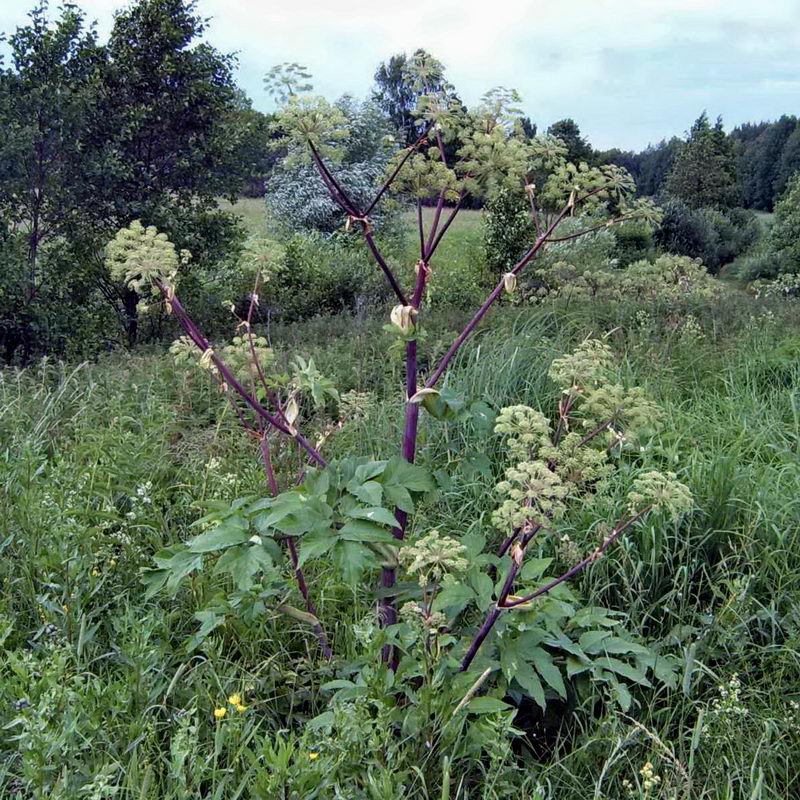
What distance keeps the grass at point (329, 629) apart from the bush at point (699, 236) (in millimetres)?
15074

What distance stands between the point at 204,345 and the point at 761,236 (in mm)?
22542

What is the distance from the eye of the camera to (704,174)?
959 inches

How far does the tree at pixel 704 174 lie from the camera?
79.9ft

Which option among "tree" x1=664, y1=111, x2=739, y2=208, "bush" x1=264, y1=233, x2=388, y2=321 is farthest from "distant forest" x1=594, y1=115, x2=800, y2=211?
"bush" x1=264, y1=233, x2=388, y2=321

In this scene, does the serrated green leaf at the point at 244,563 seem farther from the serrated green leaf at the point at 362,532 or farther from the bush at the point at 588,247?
the bush at the point at 588,247

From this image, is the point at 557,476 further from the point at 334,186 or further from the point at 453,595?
the point at 334,186

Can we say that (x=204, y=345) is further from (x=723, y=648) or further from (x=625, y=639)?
(x=723, y=648)

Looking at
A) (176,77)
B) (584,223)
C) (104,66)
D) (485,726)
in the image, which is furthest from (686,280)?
(584,223)

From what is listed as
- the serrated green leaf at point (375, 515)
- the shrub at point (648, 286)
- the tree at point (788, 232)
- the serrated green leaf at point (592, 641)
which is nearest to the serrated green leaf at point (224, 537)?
the serrated green leaf at point (375, 515)

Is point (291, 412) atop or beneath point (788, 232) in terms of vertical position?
beneath

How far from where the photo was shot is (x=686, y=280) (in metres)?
7.83

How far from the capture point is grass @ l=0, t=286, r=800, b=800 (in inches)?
72.4

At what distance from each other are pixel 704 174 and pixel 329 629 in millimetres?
25056

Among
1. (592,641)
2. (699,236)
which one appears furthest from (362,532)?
(699,236)
